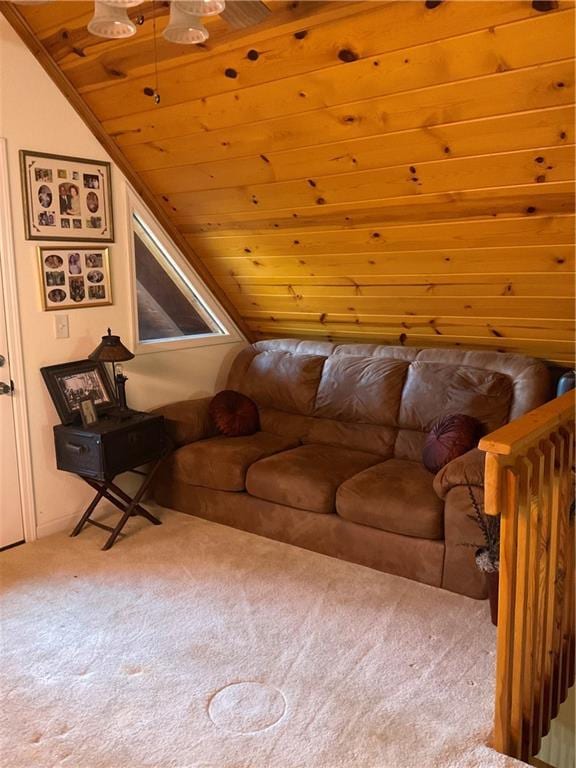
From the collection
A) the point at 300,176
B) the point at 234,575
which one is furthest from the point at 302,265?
the point at 234,575

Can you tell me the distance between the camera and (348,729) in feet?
6.96

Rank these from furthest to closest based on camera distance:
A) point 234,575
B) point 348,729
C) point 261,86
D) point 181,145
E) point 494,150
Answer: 1. point 181,145
2. point 234,575
3. point 261,86
4. point 494,150
5. point 348,729

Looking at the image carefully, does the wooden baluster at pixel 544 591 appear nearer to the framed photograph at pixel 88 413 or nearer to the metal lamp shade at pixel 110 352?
the metal lamp shade at pixel 110 352

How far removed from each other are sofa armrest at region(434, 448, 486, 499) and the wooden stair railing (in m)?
0.50

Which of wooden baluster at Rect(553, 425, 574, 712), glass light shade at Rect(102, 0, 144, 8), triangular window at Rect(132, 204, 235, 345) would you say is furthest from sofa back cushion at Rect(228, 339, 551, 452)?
glass light shade at Rect(102, 0, 144, 8)

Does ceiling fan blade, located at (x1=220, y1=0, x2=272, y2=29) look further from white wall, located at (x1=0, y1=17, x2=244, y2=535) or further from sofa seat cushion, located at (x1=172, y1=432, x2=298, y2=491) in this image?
sofa seat cushion, located at (x1=172, y1=432, x2=298, y2=491)

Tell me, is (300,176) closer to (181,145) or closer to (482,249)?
(181,145)

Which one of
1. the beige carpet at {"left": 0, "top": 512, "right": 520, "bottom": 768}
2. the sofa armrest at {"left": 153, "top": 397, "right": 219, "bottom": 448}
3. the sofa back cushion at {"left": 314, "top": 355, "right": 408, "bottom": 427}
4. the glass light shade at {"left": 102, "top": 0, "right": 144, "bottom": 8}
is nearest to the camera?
the glass light shade at {"left": 102, "top": 0, "right": 144, "bottom": 8}

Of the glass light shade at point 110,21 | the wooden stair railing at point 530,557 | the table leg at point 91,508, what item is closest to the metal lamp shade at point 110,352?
the table leg at point 91,508

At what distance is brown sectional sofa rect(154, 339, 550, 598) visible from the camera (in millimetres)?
3008

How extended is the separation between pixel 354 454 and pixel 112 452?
4.34 ft

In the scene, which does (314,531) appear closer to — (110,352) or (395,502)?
(395,502)

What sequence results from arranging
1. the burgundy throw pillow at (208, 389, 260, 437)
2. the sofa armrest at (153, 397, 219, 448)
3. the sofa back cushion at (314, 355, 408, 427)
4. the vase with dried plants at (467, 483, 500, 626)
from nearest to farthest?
the vase with dried plants at (467, 483, 500, 626), the sofa back cushion at (314, 355, 408, 427), the sofa armrest at (153, 397, 219, 448), the burgundy throw pillow at (208, 389, 260, 437)

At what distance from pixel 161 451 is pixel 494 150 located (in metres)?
2.26
